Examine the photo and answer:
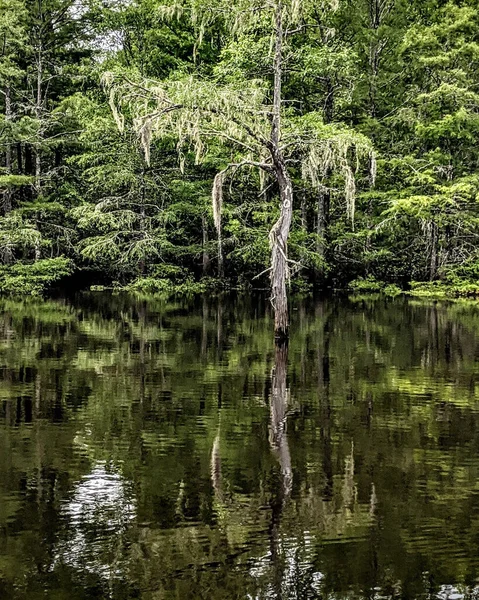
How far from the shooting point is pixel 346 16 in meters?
33.9

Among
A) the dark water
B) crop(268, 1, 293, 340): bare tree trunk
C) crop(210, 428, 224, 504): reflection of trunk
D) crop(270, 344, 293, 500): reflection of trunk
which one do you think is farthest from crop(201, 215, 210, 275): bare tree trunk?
crop(210, 428, 224, 504): reflection of trunk

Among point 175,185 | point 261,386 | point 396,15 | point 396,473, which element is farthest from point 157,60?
point 396,473

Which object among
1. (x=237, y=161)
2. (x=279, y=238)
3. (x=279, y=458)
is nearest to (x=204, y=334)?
(x=279, y=238)

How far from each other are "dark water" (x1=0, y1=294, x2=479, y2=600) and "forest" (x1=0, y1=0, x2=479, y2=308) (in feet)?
52.6

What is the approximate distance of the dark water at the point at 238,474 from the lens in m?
4.24

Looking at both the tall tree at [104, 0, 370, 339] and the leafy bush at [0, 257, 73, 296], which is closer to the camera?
the tall tree at [104, 0, 370, 339]

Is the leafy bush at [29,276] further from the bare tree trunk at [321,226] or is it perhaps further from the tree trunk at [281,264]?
the tree trunk at [281,264]

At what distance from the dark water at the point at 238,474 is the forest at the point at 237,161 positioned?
16032 millimetres

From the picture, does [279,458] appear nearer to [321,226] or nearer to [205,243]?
[321,226]

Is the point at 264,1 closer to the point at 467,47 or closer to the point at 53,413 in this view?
the point at 53,413

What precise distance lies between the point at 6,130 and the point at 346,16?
55.6 feet

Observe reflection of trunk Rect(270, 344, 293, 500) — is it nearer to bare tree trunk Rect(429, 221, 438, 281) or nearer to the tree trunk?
the tree trunk

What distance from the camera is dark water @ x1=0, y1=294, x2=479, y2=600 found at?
4.24m

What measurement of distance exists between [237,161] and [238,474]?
22.5 m
